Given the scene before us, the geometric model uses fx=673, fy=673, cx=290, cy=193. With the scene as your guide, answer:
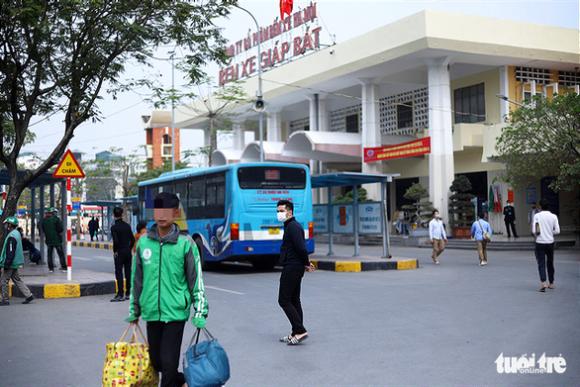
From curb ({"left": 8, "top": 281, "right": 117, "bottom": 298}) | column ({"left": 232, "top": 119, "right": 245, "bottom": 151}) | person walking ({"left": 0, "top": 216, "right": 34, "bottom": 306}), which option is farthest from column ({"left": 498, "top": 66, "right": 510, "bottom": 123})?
person walking ({"left": 0, "top": 216, "right": 34, "bottom": 306})

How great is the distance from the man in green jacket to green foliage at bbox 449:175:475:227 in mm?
26871

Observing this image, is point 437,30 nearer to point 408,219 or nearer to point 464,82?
point 464,82

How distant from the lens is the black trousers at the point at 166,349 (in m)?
4.74

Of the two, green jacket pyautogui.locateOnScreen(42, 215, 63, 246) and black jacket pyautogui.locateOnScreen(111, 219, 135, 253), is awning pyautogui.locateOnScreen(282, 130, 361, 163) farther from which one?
black jacket pyautogui.locateOnScreen(111, 219, 135, 253)

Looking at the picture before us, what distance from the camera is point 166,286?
4.88 metres

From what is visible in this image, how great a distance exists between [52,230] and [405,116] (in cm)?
2426

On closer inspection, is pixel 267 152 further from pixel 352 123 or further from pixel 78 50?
pixel 78 50

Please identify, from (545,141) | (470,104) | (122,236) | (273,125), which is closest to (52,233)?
(122,236)

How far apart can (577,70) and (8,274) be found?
31158 millimetres

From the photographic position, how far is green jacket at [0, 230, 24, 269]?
39.1ft

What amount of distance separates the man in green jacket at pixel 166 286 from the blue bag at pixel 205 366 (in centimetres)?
19

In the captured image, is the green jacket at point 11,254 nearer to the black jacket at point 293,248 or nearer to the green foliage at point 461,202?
the black jacket at point 293,248

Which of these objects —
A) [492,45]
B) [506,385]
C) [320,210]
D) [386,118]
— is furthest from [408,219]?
[506,385]

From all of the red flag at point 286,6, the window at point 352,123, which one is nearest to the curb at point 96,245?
the red flag at point 286,6
